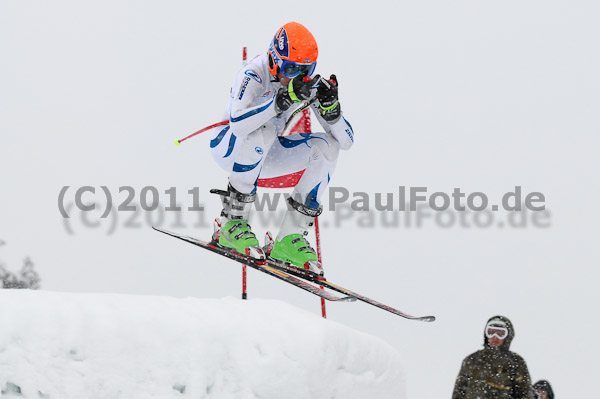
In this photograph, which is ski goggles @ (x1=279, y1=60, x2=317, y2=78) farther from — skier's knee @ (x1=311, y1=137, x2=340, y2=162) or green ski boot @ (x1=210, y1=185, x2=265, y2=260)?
green ski boot @ (x1=210, y1=185, x2=265, y2=260)

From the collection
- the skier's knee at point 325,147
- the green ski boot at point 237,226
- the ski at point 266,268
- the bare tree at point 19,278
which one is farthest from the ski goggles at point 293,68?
the bare tree at point 19,278

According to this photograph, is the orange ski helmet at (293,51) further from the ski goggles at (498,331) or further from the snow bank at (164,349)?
the ski goggles at (498,331)

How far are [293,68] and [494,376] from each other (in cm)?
294

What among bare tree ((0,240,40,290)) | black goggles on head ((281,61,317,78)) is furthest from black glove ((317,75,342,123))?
bare tree ((0,240,40,290))

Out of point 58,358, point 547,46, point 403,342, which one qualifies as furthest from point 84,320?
point 547,46

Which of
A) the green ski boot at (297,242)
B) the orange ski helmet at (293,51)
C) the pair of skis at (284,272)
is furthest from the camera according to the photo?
the green ski boot at (297,242)

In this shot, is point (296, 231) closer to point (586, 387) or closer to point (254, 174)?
point (254, 174)

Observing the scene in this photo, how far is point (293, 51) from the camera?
22.7 ft

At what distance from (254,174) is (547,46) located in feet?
89.9

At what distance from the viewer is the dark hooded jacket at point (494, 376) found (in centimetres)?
536

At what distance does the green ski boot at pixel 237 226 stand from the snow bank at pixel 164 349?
7.85 feet

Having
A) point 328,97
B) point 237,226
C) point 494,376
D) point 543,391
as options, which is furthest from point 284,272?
point 494,376

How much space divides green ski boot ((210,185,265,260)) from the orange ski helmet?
4.03 ft

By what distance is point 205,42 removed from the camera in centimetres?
2727
